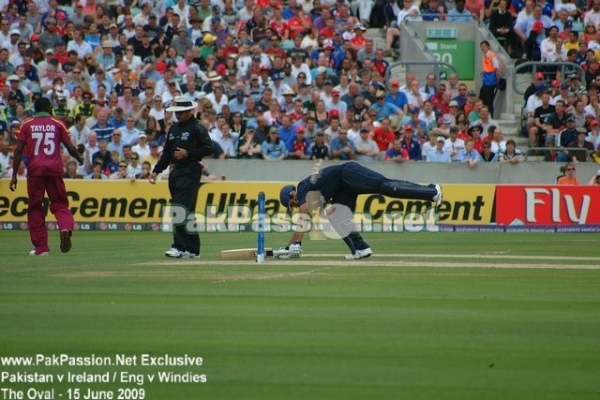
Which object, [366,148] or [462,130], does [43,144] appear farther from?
[462,130]

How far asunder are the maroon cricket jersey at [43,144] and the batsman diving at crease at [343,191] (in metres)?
3.38

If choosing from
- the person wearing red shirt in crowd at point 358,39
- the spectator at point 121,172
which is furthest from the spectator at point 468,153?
the spectator at point 121,172

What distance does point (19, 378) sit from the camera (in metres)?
8.57

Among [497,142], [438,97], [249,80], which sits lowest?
[497,142]

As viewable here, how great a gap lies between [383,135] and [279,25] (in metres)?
5.24

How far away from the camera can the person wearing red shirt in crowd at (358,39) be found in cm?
3005

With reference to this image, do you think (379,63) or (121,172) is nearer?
(121,172)

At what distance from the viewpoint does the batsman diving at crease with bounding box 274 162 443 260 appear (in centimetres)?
1577

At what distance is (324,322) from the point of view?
10750 millimetres

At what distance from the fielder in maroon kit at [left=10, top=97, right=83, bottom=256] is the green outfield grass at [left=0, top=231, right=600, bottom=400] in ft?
2.05

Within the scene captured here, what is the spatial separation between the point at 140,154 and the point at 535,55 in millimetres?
11471

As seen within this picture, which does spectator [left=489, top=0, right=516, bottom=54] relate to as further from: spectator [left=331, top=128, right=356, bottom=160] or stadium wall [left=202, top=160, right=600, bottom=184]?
spectator [left=331, top=128, right=356, bottom=160]

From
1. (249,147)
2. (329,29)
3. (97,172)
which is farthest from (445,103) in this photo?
(97,172)

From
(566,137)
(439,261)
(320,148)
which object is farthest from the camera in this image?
(566,137)
